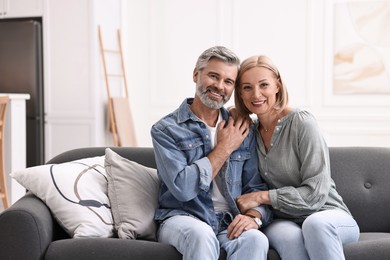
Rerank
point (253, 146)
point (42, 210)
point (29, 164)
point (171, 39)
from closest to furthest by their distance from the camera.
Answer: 1. point (42, 210)
2. point (253, 146)
3. point (29, 164)
4. point (171, 39)

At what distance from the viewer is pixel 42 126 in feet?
20.4

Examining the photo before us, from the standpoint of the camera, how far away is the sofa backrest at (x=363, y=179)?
111 inches

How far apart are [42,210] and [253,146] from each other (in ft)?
3.16

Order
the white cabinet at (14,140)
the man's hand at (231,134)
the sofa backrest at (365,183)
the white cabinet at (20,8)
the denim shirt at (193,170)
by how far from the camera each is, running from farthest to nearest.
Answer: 1. the white cabinet at (20,8)
2. the white cabinet at (14,140)
3. the sofa backrest at (365,183)
4. the man's hand at (231,134)
5. the denim shirt at (193,170)

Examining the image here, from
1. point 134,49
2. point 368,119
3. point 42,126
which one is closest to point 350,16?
point 368,119

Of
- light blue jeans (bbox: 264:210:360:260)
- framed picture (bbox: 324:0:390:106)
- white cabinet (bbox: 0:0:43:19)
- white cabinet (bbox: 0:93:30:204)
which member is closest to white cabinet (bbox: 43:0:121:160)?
white cabinet (bbox: 0:0:43:19)

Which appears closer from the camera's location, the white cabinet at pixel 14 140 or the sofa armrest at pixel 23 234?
the sofa armrest at pixel 23 234

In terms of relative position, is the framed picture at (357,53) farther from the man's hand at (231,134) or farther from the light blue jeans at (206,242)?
the light blue jeans at (206,242)

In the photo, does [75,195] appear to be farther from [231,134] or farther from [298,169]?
[298,169]

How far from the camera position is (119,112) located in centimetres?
631

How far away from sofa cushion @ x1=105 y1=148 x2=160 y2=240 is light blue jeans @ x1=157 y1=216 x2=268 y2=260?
0.17m

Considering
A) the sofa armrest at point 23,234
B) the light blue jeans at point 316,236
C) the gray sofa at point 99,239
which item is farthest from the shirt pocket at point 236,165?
the sofa armrest at point 23,234

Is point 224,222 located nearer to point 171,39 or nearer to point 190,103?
point 190,103

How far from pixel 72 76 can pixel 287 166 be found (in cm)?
403
